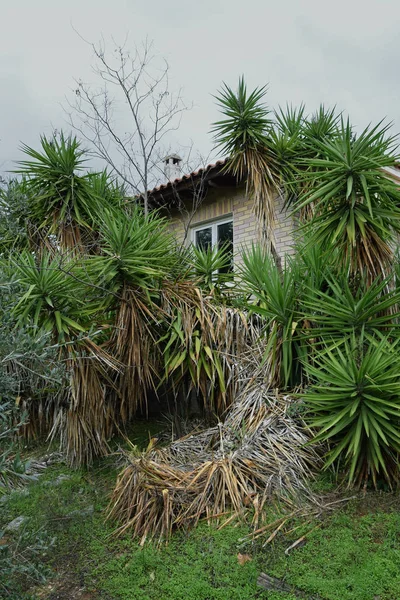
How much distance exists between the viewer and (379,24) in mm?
10867

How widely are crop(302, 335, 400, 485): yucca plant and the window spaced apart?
5500 mm

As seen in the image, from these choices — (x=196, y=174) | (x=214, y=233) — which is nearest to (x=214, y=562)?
(x=196, y=174)

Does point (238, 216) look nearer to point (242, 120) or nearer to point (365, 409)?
point (242, 120)

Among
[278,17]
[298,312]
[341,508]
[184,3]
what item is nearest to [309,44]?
[278,17]

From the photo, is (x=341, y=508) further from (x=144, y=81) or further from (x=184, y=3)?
(x=184, y=3)

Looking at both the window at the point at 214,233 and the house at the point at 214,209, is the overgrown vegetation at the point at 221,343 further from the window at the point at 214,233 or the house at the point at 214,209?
the window at the point at 214,233

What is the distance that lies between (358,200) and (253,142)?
3123 mm

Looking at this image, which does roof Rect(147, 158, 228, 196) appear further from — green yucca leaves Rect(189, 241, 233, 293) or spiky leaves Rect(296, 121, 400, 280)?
spiky leaves Rect(296, 121, 400, 280)

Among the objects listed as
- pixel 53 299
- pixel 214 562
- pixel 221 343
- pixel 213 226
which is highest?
pixel 213 226

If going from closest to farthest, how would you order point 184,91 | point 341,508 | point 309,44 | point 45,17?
point 341,508, point 45,17, point 184,91, point 309,44

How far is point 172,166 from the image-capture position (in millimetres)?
12312

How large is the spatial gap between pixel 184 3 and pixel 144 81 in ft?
6.42

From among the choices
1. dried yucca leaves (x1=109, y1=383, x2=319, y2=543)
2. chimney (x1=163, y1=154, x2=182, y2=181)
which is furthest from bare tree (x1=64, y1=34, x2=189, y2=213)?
dried yucca leaves (x1=109, y1=383, x2=319, y2=543)

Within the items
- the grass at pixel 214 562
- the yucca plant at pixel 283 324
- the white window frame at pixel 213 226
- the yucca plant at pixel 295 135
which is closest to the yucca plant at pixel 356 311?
the yucca plant at pixel 283 324
